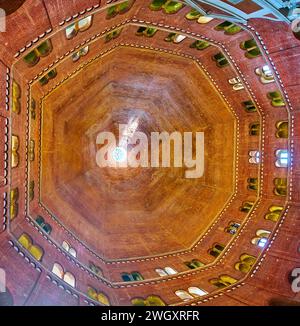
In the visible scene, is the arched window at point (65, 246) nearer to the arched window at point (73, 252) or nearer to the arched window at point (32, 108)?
the arched window at point (73, 252)

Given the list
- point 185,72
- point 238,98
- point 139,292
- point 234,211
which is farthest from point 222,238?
point 185,72

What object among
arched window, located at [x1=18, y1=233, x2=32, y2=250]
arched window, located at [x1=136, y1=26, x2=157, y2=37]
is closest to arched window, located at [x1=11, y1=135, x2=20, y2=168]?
arched window, located at [x1=18, y1=233, x2=32, y2=250]

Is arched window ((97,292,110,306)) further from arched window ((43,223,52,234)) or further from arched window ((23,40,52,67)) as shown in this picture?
arched window ((23,40,52,67))

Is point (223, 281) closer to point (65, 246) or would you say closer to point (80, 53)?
point (65, 246)

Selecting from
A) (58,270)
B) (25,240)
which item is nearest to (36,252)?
(25,240)
